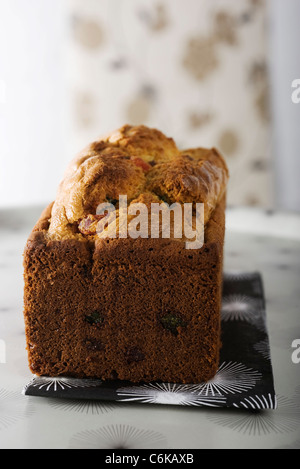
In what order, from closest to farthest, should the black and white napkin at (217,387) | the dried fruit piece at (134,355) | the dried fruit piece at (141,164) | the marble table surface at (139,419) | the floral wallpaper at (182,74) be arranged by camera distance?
1. the marble table surface at (139,419)
2. the black and white napkin at (217,387)
3. the dried fruit piece at (134,355)
4. the dried fruit piece at (141,164)
5. the floral wallpaper at (182,74)

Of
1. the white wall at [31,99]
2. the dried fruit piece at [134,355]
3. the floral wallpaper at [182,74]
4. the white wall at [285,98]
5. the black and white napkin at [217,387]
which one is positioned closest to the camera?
the black and white napkin at [217,387]

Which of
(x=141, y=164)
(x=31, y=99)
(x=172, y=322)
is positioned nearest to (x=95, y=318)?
(x=172, y=322)

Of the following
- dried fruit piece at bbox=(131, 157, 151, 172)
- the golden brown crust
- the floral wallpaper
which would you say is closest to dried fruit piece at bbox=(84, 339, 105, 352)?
the golden brown crust

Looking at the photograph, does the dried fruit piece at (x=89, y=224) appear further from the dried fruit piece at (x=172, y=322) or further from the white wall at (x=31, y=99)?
the white wall at (x=31, y=99)

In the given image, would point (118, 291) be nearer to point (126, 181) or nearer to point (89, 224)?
point (89, 224)

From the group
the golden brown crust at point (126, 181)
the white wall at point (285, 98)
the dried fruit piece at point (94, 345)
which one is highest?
the white wall at point (285, 98)

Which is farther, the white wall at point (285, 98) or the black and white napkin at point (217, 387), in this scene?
the white wall at point (285, 98)

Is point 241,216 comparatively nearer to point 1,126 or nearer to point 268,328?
point 268,328

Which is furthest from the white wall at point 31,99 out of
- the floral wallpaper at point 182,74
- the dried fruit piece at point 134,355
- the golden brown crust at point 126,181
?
the dried fruit piece at point 134,355
